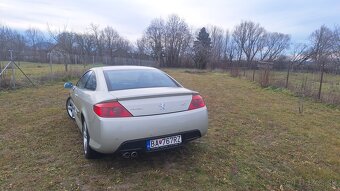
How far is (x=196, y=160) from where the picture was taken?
3.52 metres

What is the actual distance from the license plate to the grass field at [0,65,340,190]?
0.42 metres

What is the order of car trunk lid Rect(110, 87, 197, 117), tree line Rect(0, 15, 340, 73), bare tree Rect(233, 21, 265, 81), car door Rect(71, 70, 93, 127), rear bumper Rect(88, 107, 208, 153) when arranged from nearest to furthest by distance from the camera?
1. rear bumper Rect(88, 107, 208, 153)
2. car trunk lid Rect(110, 87, 197, 117)
3. car door Rect(71, 70, 93, 127)
4. tree line Rect(0, 15, 340, 73)
5. bare tree Rect(233, 21, 265, 81)

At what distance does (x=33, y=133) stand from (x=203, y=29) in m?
52.0

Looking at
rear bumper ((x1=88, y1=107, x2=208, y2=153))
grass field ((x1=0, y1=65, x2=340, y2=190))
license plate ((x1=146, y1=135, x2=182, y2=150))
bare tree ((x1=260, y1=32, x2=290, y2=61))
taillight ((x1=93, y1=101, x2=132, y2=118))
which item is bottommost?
grass field ((x1=0, y1=65, x2=340, y2=190))

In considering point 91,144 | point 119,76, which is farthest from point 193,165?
point 119,76

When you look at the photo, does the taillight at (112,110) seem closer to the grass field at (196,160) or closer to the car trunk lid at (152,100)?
the car trunk lid at (152,100)

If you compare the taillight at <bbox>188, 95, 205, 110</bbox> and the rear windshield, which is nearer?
the taillight at <bbox>188, 95, 205, 110</bbox>

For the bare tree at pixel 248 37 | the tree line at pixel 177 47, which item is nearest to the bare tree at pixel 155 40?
the tree line at pixel 177 47

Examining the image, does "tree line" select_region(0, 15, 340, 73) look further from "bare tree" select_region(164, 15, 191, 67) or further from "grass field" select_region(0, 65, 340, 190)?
"grass field" select_region(0, 65, 340, 190)

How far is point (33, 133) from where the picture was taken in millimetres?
4711

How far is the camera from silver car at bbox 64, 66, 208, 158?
279 centimetres

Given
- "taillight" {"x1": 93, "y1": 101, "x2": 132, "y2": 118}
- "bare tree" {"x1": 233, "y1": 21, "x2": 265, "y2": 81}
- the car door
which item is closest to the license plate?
"taillight" {"x1": 93, "y1": 101, "x2": 132, "y2": 118}

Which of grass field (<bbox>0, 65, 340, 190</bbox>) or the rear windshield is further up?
the rear windshield

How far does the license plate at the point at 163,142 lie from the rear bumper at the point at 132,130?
0.05m
